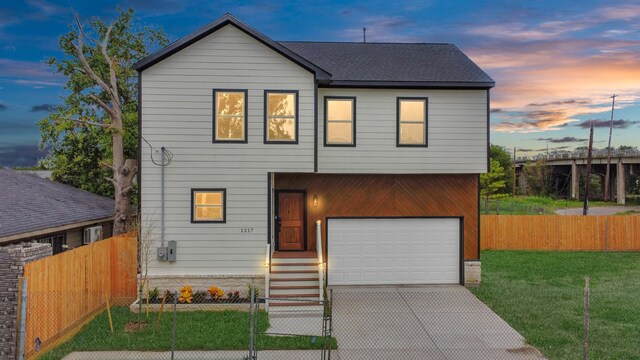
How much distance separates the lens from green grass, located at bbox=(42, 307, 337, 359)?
32.5 feet

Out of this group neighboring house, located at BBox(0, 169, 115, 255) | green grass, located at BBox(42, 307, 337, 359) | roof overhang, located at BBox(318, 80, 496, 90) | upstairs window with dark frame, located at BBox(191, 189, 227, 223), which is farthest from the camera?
roof overhang, located at BBox(318, 80, 496, 90)

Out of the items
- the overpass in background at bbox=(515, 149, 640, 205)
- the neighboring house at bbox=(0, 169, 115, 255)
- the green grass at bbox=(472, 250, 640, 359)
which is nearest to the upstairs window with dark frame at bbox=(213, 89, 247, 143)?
the neighboring house at bbox=(0, 169, 115, 255)

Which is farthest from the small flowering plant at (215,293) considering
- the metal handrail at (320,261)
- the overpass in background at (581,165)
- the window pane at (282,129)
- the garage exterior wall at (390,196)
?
the overpass in background at (581,165)

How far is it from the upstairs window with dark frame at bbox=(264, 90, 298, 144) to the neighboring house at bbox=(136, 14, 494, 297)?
0.03 meters

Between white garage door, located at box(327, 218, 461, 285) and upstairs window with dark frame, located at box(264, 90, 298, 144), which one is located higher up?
upstairs window with dark frame, located at box(264, 90, 298, 144)

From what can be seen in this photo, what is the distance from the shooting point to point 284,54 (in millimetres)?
13719

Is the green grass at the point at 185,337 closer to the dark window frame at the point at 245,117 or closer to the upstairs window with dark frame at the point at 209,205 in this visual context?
the upstairs window with dark frame at the point at 209,205

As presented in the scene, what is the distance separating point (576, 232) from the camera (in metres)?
23.8

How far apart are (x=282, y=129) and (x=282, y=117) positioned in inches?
13.3

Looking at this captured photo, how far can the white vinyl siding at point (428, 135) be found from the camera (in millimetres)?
15164

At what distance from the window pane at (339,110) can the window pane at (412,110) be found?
1625 mm

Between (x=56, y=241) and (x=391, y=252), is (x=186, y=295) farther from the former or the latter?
(x=391, y=252)

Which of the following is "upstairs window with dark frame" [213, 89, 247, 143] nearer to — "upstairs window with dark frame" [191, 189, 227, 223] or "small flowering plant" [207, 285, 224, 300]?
"upstairs window with dark frame" [191, 189, 227, 223]

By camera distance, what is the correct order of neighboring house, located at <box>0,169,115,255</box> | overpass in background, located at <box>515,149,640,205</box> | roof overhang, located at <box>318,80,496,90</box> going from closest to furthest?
neighboring house, located at <box>0,169,115,255</box> < roof overhang, located at <box>318,80,496,90</box> < overpass in background, located at <box>515,149,640,205</box>
